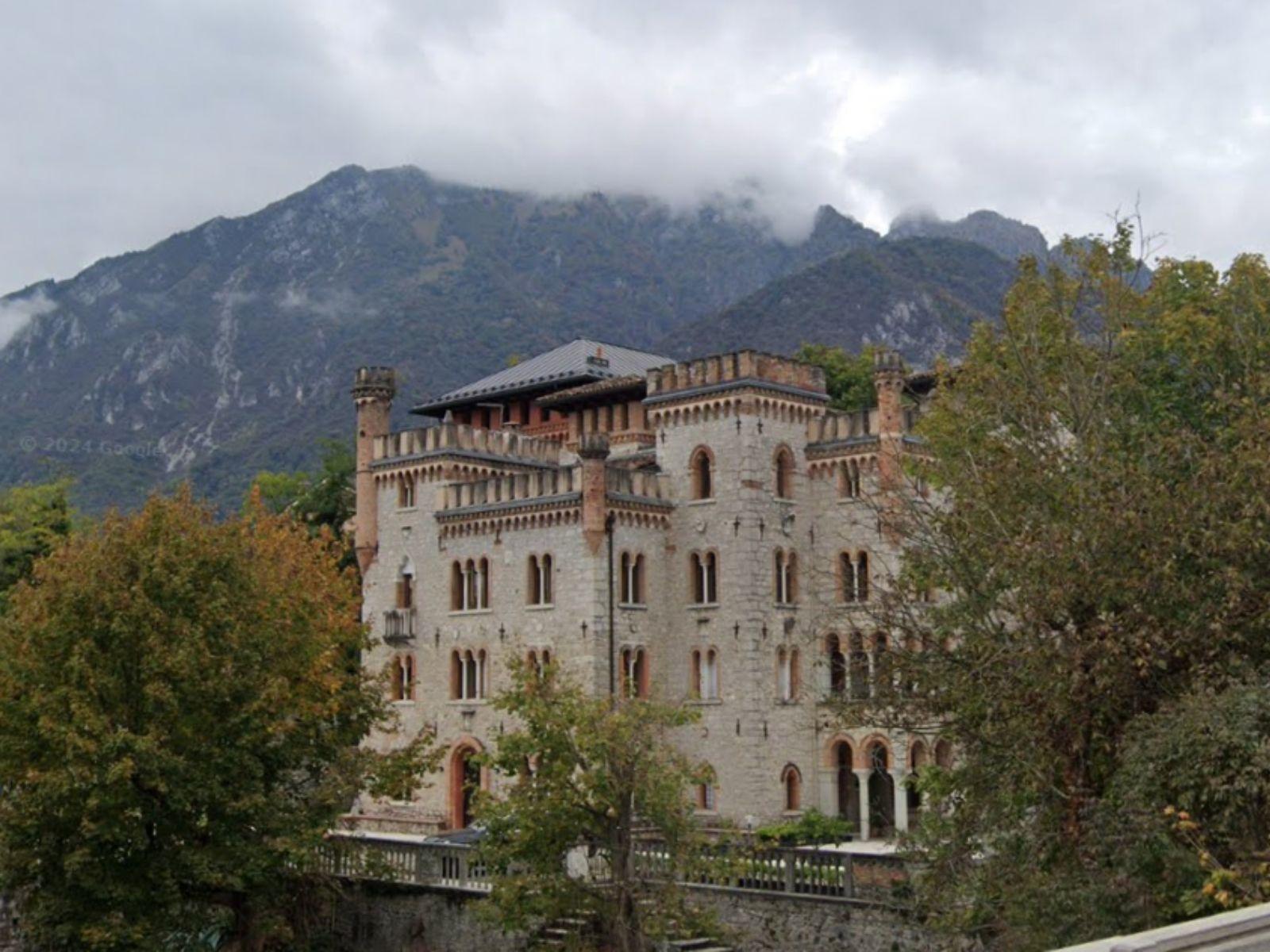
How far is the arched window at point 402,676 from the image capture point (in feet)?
166

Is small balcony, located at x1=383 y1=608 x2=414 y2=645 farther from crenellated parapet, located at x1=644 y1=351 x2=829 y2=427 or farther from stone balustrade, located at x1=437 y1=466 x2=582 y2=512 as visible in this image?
crenellated parapet, located at x1=644 y1=351 x2=829 y2=427

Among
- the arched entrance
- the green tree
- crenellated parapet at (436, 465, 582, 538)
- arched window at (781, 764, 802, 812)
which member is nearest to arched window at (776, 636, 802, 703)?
arched window at (781, 764, 802, 812)

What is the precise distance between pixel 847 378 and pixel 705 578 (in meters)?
18.5

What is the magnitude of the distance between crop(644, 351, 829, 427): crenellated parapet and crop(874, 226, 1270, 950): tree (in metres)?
18.2

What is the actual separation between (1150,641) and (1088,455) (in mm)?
3739

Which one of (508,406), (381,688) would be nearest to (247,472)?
(508,406)

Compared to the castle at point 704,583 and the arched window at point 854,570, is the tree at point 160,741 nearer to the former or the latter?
the castle at point 704,583

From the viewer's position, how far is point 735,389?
45969 millimetres

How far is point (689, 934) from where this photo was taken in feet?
92.7

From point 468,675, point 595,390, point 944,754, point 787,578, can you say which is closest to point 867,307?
point 595,390

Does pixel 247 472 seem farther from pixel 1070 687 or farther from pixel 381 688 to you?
pixel 1070 687

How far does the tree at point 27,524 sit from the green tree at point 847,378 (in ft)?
93.3

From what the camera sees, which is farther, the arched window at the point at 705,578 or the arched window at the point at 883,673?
the arched window at the point at 705,578

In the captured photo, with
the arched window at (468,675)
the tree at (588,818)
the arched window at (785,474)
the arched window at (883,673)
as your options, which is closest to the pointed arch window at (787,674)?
the arched window at (785,474)
